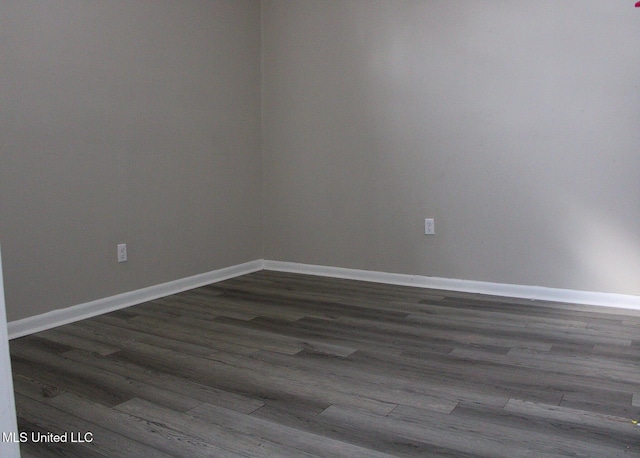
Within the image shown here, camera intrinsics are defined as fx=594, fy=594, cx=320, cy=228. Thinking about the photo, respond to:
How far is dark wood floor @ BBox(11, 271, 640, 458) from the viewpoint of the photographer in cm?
173

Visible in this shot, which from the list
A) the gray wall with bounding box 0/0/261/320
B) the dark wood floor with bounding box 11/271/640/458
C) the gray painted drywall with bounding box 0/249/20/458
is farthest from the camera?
the gray wall with bounding box 0/0/261/320

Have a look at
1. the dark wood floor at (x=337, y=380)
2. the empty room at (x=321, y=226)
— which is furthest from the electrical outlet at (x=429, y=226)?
the dark wood floor at (x=337, y=380)

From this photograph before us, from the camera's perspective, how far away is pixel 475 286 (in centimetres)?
366

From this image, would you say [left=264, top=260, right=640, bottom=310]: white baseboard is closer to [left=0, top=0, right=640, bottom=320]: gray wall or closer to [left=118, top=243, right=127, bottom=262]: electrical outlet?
[left=0, top=0, right=640, bottom=320]: gray wall

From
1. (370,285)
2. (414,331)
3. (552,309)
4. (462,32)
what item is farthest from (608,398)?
(462,32)

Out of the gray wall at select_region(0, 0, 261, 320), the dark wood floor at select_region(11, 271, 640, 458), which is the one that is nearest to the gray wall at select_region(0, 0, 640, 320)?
the gray wall at select_region(0, 0, 261, 320)

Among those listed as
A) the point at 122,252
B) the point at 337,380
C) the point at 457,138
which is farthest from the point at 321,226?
the point at 337,380

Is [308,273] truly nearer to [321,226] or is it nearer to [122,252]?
[321,226]

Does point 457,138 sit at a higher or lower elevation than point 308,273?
higher

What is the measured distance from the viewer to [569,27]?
3.26 metres

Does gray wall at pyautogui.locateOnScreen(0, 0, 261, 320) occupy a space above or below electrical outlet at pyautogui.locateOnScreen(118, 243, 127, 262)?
above

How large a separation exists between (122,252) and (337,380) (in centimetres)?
165

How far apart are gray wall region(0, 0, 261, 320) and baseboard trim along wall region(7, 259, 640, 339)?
5 centimetres

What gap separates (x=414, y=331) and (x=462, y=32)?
6.13 ft
